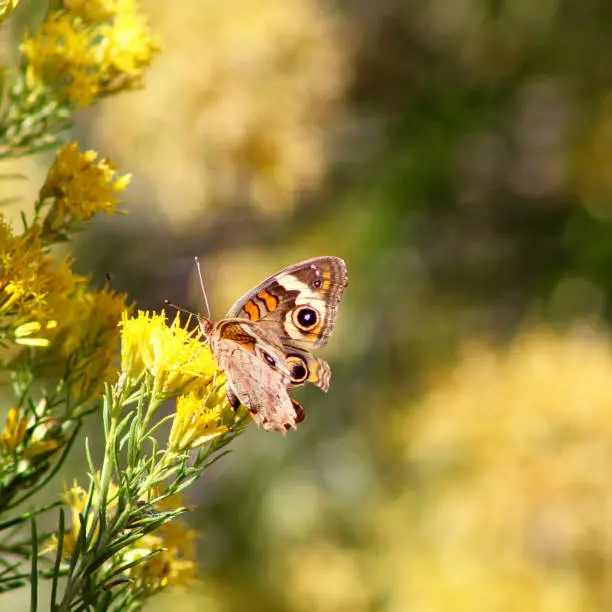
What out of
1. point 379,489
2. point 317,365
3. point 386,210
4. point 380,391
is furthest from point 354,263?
Answer: point 317,365

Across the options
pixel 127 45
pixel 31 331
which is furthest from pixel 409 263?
pixel 31 331

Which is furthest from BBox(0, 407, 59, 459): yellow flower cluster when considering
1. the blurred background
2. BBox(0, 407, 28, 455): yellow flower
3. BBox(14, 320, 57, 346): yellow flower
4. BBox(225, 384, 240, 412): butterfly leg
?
the blurred background

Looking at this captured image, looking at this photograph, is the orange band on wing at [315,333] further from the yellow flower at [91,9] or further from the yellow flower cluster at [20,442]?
the yellow flower at [91,9]

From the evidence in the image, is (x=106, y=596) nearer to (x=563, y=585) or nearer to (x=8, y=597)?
(x=563, y=585)

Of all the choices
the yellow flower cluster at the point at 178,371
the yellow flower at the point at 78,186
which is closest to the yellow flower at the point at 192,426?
the yellow flower cluster at the point at 178,371

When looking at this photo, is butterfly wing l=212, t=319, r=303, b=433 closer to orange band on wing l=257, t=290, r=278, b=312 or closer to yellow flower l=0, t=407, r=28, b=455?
orange band on wing l=257, t=290, r=278, b=312

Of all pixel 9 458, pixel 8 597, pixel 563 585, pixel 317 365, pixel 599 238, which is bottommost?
pixel 8 597
